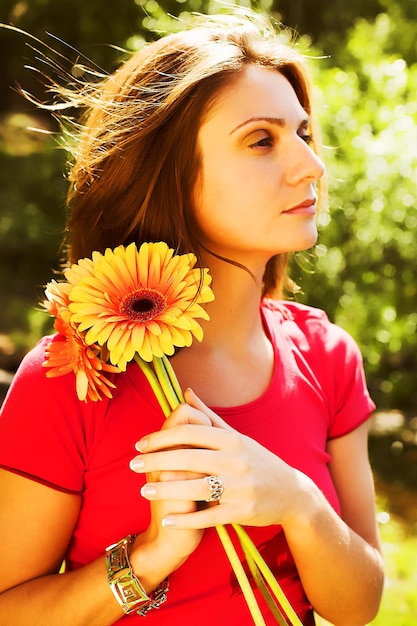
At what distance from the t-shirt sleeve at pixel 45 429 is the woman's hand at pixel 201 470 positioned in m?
0.21

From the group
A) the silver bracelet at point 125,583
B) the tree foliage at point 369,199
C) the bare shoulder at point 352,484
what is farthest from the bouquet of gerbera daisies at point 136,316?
the tree foliage at point 369,199

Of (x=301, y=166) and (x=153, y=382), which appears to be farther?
(x=301, y=166)

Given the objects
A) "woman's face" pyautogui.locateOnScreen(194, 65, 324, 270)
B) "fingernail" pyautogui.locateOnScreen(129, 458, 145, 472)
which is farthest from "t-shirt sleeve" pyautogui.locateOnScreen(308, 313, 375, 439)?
"fingernail" pyautogui.locateOnScreen(129, 458, 145, 472)

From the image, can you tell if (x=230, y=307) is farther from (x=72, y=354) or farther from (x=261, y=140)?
(x=72, y=354)

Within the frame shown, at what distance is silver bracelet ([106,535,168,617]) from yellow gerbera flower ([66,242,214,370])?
1.46 feet

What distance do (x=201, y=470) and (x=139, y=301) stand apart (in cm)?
34

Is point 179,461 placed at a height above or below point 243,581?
above

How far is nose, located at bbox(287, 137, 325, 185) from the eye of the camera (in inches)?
74.7

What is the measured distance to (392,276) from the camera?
497 cm

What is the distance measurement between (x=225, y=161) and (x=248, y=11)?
2.19 feet

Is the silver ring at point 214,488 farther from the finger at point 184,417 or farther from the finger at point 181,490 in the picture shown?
the finger at point 184,417

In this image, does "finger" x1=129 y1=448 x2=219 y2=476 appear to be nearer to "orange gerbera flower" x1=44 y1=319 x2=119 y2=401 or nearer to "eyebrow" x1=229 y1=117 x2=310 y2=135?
"orange gerbera flower" x1=44 y1=319 x2=119 y2=401

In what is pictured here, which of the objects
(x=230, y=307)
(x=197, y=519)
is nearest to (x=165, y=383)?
(x=197, y=519)

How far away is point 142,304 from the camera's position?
1510 millimetres
